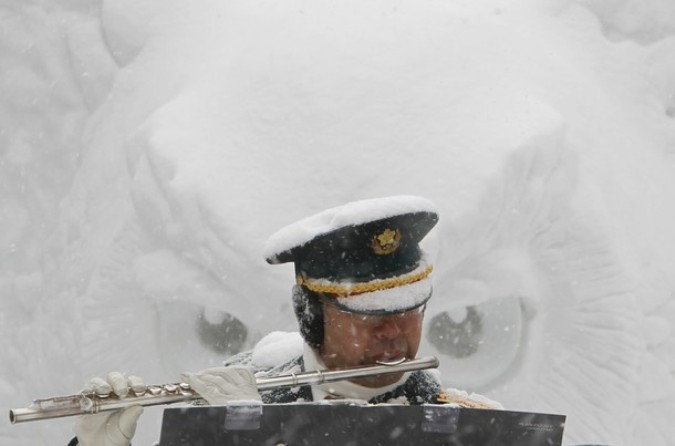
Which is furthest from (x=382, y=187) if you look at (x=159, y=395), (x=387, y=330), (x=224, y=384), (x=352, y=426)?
(x=352, y=426)

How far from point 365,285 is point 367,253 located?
9cm

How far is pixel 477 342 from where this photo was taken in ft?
19.6

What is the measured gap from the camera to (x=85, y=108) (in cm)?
→ 695

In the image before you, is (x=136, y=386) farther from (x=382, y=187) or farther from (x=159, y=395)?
(x=382, y=187)

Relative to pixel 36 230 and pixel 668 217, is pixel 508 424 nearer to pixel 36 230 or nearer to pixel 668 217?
pixel 668 217

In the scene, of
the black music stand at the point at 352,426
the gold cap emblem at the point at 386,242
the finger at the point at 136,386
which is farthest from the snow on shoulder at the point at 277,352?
the black music stand at the point at 352,426

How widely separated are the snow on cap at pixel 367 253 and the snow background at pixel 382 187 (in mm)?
2554

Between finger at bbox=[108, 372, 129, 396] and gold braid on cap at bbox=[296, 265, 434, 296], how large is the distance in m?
0.58

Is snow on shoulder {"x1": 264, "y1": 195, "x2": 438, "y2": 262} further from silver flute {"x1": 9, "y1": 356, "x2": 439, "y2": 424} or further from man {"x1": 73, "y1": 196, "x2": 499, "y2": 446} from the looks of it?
silver flute {"x1": 9, "y1": 356, "x2": 439, "y2": 424}

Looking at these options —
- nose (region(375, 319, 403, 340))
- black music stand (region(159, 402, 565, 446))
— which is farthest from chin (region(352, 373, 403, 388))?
black music stand (region(159, 402, 565, 446))

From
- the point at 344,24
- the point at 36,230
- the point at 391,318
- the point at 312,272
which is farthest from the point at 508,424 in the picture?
the point at 36,230

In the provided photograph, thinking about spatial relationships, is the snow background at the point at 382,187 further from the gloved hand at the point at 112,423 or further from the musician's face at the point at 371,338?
the gloved hand at the point at 112,423

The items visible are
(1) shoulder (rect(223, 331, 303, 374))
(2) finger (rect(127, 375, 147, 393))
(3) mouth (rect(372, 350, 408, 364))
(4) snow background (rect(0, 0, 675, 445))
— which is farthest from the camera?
(4) snow background (rect(0, 0, 675, 445))

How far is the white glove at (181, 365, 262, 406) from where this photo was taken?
2.64 metres
